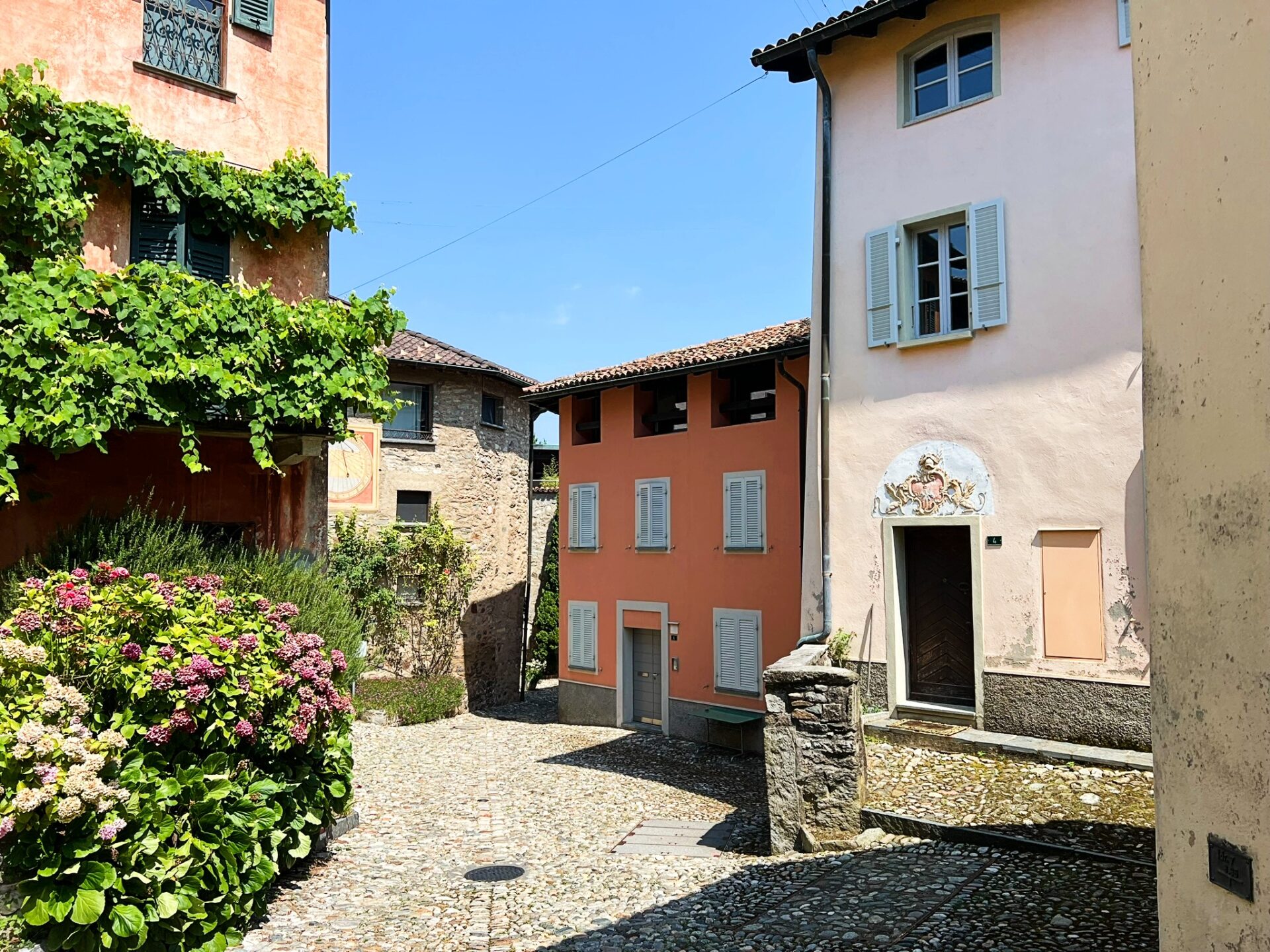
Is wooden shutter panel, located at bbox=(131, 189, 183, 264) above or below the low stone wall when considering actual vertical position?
above

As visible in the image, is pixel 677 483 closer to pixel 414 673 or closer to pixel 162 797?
pixel 414 673

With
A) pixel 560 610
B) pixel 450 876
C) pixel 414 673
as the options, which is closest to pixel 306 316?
pixel 450 876

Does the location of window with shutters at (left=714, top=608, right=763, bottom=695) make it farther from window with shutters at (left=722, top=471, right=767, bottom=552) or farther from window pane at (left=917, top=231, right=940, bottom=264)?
window pane at (left=917, top=231, right=940, bottom=264)

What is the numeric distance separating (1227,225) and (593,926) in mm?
5937

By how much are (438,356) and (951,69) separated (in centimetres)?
1367

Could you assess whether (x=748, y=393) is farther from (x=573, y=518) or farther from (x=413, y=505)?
(x=413, y=505)

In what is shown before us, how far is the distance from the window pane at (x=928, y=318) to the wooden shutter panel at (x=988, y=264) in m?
0.52

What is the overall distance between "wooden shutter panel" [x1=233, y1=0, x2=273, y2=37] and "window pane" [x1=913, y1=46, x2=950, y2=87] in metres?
7.14

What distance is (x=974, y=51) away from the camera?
35.3 ft

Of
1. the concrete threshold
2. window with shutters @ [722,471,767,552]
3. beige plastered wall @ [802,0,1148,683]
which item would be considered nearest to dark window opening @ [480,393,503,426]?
window with shutters @ [722,471,767,552]

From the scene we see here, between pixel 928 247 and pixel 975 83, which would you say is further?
pixel 928 247

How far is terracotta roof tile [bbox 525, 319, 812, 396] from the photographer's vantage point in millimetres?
14914

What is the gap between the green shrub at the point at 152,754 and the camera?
18.1ft

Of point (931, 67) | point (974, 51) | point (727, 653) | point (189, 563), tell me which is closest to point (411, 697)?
point (727, 653)
